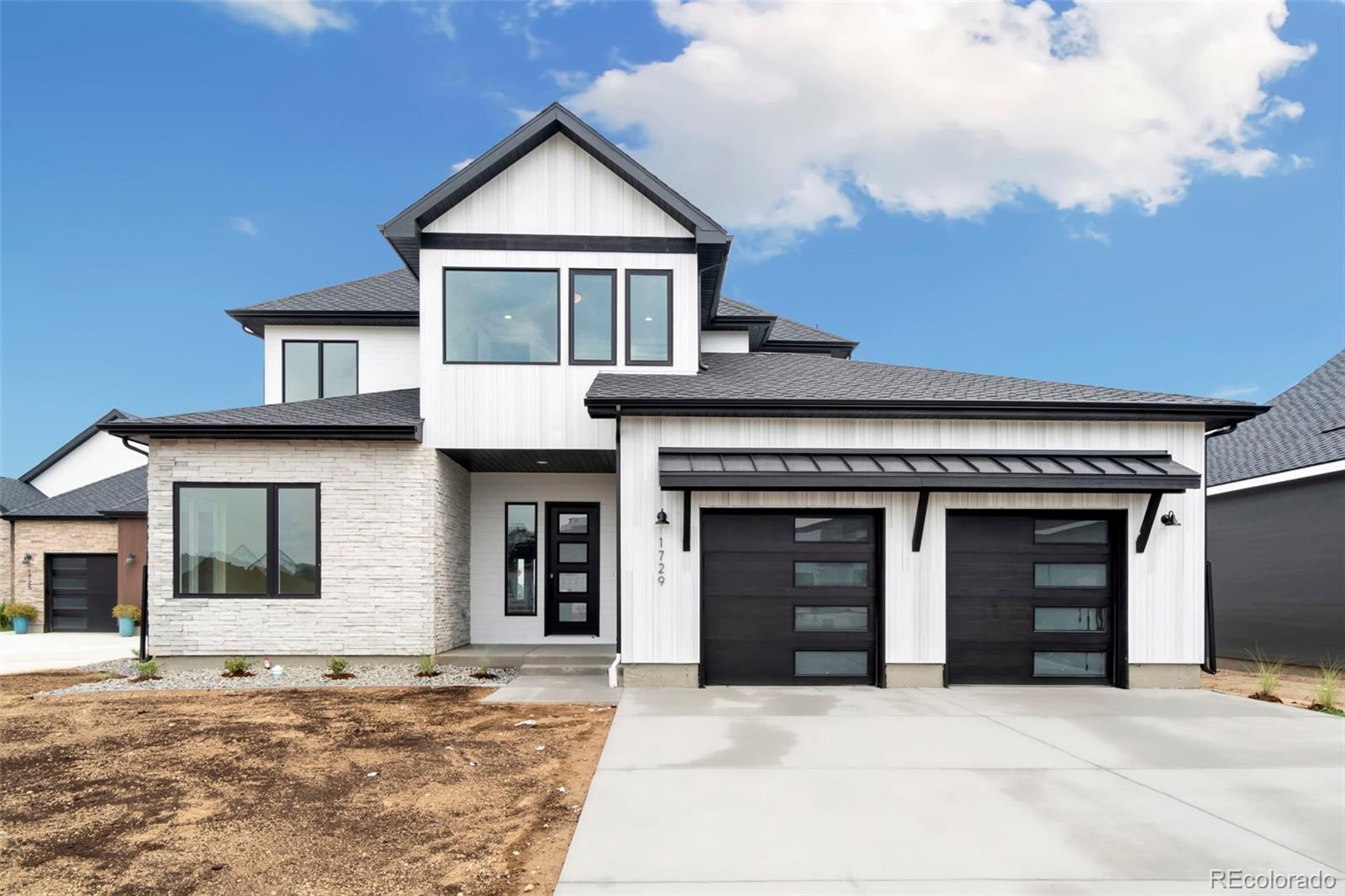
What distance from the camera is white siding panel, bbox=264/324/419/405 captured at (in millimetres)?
13727

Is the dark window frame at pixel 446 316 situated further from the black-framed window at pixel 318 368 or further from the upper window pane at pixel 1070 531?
the upper window pane at pixel 1070 531

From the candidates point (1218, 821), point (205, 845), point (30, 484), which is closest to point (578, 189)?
point (205, 845)

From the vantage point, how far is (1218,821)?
441cm

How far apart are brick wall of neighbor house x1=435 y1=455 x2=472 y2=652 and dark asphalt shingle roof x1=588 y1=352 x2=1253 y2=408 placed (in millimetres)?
3197

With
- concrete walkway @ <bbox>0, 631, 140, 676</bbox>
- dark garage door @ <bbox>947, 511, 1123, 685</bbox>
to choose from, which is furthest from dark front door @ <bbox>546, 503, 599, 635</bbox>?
concrete walkway @ <bbox>0, 631, 140, 676</bbox>

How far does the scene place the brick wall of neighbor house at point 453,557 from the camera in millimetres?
10531

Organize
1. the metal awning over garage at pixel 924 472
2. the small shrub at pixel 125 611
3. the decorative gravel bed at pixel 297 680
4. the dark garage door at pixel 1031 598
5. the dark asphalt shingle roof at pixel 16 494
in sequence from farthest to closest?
the dark asphalt shingle roof at pixel 16 494, the small shrub at pixel 125 611, the decorative gravel bed at pixel 297 680, the dark garage door at pixel 1031 598, the metal awning over garage at pixel 924 472

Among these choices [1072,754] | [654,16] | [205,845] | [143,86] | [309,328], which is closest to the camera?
[205,845]

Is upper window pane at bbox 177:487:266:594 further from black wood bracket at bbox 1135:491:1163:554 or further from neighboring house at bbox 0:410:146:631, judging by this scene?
black wood bracket at bbox 1135:491:1163:554

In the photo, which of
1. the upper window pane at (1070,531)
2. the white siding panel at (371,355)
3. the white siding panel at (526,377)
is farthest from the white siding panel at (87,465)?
the upper window pane at (1070,531)

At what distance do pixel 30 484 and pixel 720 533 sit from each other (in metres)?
25.4

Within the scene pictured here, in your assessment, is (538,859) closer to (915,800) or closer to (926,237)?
(915,800)

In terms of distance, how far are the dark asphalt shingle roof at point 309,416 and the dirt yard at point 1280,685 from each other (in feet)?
38.6

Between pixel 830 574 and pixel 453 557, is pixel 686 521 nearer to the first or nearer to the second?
pixel 830 574
